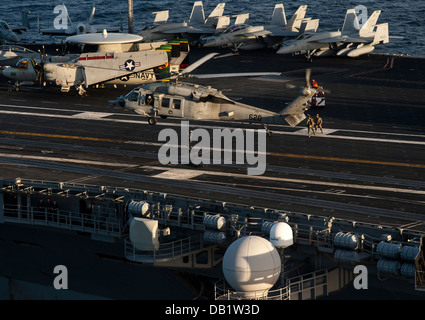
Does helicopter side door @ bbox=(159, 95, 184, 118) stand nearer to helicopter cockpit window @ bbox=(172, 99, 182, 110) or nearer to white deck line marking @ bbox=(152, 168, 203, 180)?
helicopter cockpit window @ bbox=(172, 99, 182, 110)

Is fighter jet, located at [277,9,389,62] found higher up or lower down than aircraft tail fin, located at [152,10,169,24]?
lower down

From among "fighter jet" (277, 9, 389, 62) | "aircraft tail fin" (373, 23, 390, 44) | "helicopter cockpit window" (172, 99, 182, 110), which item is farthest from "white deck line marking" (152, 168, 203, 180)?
"aircraft tail fin" (373, 23, 390, 44)

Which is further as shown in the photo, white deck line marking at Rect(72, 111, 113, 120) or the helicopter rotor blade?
the helicopter rotor blade

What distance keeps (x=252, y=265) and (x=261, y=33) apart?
6565 centimetres

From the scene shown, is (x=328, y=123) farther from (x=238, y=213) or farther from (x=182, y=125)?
(x=238, y=213)

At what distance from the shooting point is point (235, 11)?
493 ft

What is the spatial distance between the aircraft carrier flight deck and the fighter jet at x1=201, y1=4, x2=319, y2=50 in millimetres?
10827

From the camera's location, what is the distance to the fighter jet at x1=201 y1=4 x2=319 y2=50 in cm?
9506

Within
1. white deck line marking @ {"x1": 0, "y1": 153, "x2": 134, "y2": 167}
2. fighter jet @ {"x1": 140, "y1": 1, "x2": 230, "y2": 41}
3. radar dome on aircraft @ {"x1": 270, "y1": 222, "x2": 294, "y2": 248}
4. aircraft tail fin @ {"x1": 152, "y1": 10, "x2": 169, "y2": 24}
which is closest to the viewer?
radar dome on aircraft @ {"x1": 270, "y1": 222, "x2": 294, "y2": 248}

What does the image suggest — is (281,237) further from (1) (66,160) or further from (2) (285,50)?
(2) (285,50)

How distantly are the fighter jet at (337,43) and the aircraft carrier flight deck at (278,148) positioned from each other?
5947 millimetres

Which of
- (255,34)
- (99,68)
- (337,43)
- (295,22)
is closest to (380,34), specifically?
(337,43)

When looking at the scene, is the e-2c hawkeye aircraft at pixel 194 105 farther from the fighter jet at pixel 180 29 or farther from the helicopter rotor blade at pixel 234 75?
the fighter jet at pixel 180 29

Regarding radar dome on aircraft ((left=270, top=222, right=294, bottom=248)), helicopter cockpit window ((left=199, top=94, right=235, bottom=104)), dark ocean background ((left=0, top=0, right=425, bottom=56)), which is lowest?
dark ocean background ((left=0, top=0, right=425, bottom=56))
